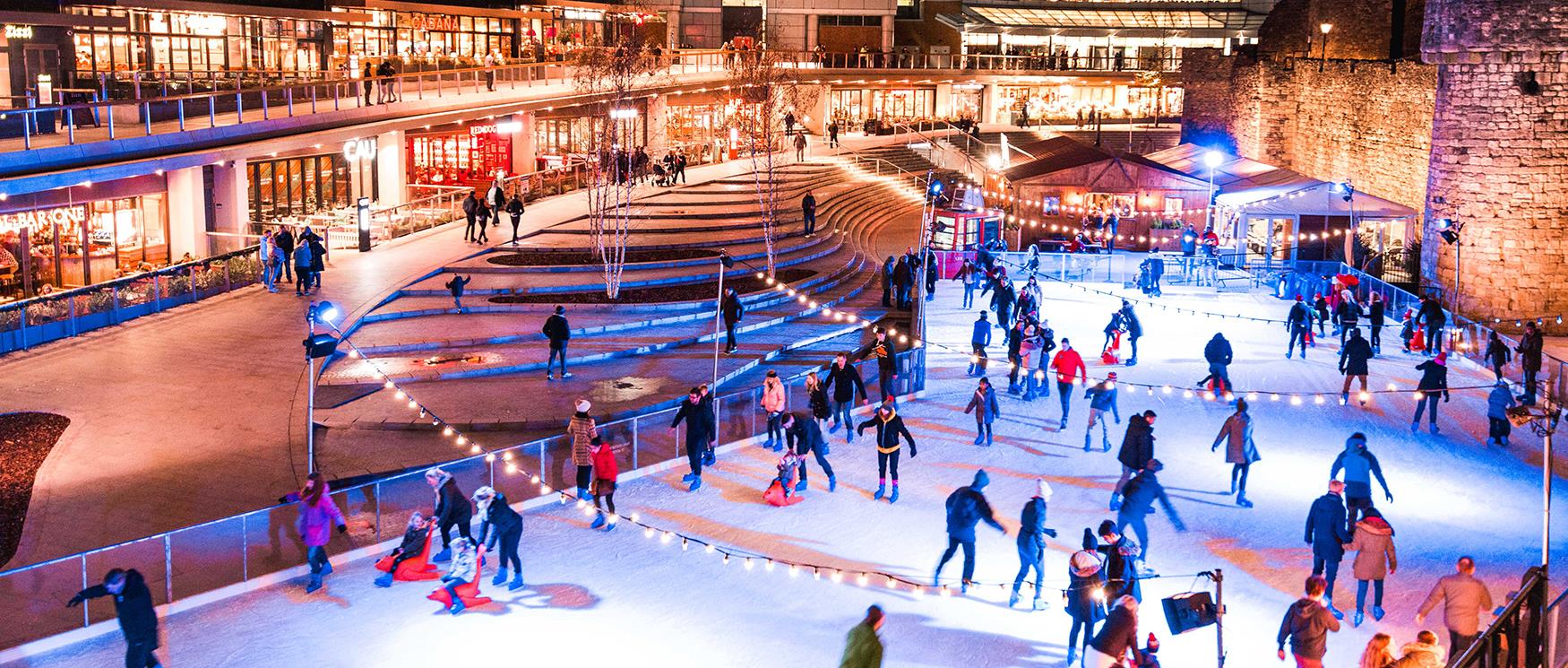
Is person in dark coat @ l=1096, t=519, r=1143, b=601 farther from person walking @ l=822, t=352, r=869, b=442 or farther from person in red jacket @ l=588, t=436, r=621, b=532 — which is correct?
person walking @ l=822, t=352, r=869, b=442

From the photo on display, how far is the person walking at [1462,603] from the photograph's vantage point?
9.31 meters

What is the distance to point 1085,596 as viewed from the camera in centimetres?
977

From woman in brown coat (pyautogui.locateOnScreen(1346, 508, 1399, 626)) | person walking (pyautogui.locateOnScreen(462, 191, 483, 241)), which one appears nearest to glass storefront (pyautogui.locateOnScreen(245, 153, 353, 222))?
person walking (pyautogui.locateOnScreen(462, 191, 483, 241))

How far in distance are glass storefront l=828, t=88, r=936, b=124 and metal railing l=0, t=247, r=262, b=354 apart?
35.3 m

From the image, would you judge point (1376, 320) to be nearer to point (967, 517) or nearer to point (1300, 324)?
point (1300, 324)

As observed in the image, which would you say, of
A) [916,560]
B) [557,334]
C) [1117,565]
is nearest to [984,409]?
[916,560]

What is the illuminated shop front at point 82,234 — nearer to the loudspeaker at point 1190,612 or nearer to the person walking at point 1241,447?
the person walking at point 1241,447

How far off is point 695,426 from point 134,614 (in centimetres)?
579

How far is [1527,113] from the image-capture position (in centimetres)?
2447

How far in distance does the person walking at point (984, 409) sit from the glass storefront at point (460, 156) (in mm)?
24553

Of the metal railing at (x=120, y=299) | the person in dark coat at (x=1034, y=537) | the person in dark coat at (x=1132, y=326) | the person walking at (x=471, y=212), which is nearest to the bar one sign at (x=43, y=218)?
the metal railing at (x=120, y=299)

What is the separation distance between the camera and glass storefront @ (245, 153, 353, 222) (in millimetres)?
29781

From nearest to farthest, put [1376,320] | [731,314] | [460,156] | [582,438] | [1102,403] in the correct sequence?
1. [582,438]
2. [1102,403]
3. [731,314]
4. [1376,320]
5. [460,156]

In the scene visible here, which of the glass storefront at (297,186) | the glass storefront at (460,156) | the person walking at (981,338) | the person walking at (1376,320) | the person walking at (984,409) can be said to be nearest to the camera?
the person walking at (984,409)
